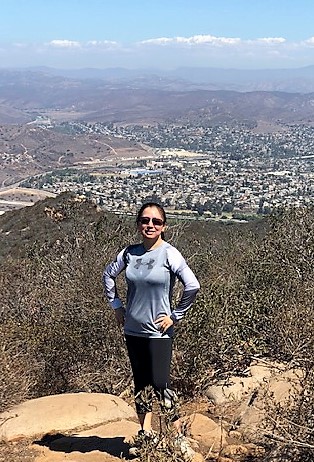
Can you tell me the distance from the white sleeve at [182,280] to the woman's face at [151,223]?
15 cm

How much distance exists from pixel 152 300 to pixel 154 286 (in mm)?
100

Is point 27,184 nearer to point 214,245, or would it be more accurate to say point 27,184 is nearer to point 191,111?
point 214,245

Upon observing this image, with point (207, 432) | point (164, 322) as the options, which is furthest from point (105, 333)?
point (164, 322)

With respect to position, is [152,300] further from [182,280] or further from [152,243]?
[152,243]

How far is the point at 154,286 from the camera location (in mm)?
3896

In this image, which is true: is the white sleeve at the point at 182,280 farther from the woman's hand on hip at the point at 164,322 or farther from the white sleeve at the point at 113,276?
the white sleeve at the point at 113,276

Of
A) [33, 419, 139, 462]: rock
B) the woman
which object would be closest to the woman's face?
the woman

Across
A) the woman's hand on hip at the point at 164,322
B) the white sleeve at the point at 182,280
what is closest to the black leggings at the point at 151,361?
the woman's hand on hip at the point at 164,322

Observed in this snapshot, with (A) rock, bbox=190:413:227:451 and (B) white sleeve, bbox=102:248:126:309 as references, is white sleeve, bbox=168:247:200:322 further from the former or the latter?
(A) rock, bbox=190:413:227:451

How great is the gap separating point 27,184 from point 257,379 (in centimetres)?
7691

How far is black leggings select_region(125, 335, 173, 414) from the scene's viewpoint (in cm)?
399

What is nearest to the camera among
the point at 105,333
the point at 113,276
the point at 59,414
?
the point at 113,276

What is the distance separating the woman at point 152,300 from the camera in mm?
3900

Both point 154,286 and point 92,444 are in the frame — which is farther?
point 92,444
